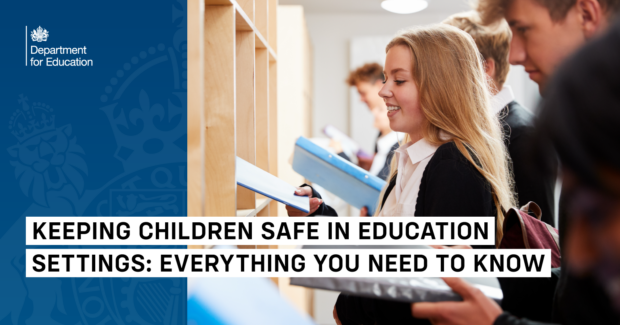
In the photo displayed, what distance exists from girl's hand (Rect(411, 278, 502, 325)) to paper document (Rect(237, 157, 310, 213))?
46 cm

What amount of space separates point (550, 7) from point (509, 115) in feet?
3.02

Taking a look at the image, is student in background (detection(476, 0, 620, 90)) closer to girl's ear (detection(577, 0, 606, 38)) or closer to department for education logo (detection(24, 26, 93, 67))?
girl's ear (detection(577, 0, 606, 38))

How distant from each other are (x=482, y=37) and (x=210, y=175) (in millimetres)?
1094

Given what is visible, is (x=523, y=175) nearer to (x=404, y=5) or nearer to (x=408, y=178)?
(x=408, y=178)

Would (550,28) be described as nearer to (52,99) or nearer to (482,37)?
(52,99)

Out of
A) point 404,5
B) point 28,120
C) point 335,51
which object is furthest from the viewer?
point 335,51

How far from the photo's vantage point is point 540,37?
66 cm

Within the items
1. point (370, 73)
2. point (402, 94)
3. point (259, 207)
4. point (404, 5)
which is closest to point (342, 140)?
point (370, 73)

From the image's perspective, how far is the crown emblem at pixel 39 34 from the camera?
2.42 feet

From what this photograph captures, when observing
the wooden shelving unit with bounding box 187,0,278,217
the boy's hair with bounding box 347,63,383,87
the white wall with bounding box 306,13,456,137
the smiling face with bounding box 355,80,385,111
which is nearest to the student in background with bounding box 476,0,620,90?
the wooden shelving unit with bounding box 187,0,278,217

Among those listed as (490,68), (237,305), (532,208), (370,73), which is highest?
(370,73)

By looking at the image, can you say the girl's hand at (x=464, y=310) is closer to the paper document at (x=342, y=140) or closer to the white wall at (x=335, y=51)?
the paper document at (x=342, y=140)

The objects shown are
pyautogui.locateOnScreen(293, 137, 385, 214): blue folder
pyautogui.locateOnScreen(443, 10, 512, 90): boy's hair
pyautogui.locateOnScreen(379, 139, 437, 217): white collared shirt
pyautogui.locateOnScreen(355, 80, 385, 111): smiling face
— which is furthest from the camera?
pyautogui.locateOnScreen(355, 80, 385, 111): smiling face

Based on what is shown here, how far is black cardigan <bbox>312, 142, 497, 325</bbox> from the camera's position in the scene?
3.01 feet
